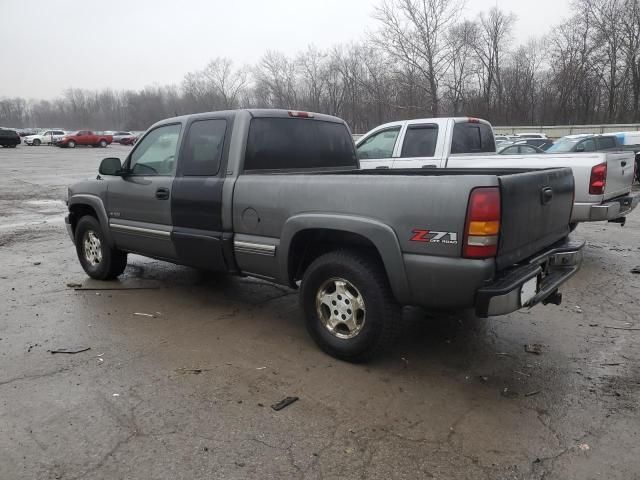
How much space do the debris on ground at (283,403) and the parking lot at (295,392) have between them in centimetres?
5

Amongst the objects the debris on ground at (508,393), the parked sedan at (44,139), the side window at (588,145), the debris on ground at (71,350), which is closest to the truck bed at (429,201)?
the debris on ground at (508,393)

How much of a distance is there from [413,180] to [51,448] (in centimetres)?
264

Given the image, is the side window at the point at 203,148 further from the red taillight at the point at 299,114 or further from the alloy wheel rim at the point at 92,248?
the alloy wheel rim at the point at 92,248

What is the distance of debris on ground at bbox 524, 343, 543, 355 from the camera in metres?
4.00

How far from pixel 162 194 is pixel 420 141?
14.9 ft

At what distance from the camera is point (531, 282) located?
3.27 meters

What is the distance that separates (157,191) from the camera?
4.98 m

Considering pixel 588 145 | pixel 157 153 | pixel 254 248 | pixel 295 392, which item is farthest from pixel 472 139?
pixel 588 145

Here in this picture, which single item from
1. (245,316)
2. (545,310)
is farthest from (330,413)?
(545,310)

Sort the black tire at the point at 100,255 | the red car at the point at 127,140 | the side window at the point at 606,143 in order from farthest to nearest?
the red car at the point at 127,140 → the side window at the point at 606,143 → the black tire at the point at 100,255

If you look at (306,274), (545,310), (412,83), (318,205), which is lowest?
(545,310)

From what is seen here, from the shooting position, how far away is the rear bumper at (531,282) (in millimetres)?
3041

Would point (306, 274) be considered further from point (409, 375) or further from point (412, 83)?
point (412, 83)

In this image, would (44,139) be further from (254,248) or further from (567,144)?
(254,248)
